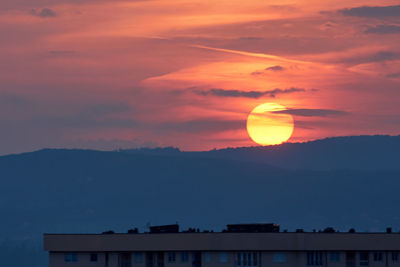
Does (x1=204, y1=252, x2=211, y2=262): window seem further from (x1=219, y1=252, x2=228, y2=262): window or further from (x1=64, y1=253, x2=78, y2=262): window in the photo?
(x1=64, y1=253, x2=78, y2=262): window

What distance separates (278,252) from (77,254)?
84.8 feet

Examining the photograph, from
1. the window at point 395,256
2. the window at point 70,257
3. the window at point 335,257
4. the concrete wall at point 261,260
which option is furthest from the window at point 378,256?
the window at point 70,257

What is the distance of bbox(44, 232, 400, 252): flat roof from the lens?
116000 mm

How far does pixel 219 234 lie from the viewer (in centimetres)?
11644

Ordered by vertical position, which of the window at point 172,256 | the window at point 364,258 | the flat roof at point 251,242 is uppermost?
the flat roof at point 251,242

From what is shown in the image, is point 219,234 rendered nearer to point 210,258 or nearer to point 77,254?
point 210,258

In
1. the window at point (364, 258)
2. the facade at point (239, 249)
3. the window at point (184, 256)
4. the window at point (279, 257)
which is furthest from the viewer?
the window at point (184, 256)

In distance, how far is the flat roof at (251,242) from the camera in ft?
381

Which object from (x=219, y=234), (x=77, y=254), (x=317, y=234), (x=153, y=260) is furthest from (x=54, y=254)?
(x=317, y=234)

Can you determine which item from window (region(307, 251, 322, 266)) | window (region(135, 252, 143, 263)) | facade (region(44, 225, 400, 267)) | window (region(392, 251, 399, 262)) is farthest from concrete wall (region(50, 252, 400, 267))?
window (region(307, 251, 322, 266))

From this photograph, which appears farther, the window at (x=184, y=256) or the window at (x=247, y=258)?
the window at (x=184, y=256)

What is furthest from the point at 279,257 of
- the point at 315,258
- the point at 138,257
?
the point at 138,257

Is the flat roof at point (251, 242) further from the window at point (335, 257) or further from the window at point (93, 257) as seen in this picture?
the window at point (93, 257)

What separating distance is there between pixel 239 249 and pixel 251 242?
1.79 meters
